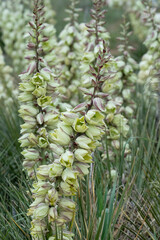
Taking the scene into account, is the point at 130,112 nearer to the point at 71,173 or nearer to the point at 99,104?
the point at 99,104

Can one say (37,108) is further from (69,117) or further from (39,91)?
(69,117)

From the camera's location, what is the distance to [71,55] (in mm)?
2912

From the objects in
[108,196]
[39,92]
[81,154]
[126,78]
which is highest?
A: [39,92]

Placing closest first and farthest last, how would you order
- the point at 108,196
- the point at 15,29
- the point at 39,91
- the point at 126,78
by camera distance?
the point at 39,91
the point at 108,196
the point at 126,78
the point at 15,29

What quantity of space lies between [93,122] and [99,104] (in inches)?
4.9

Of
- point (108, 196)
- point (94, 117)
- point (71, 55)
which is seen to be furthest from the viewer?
point (71, 55)

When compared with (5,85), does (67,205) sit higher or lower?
higher

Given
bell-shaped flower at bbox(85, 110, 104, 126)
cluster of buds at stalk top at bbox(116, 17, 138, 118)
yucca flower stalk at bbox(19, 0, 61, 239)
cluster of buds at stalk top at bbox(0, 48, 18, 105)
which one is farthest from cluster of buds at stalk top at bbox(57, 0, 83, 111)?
bell-shaped flower at bbox(85, 110, 104, 126)

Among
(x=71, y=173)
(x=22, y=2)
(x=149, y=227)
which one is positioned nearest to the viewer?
(x=71, y=173)

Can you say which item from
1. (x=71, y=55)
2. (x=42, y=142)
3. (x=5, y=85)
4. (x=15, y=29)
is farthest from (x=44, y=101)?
(x=15, y=29)

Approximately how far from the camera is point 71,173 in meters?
1.23

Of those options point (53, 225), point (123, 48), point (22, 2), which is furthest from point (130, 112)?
point (22, 2)

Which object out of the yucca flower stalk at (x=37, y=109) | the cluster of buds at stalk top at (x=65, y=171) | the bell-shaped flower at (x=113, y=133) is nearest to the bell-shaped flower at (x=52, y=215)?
the cluster of buds at stalk top at (x=65, y=171)

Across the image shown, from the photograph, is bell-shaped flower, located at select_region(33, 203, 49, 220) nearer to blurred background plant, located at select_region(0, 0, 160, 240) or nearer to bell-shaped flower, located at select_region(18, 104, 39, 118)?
blurred background plant, located at select_region(0, 0, 160, 240)
